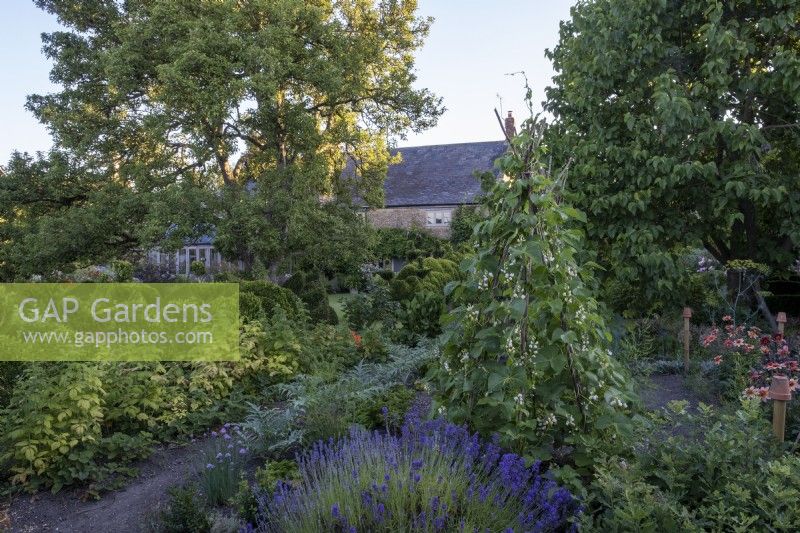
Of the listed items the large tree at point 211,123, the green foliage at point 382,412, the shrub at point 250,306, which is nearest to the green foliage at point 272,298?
the shrub at point 250,306

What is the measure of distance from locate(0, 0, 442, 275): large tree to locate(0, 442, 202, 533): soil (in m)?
9.35

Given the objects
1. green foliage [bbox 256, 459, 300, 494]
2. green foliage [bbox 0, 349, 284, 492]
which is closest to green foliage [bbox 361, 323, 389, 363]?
green foliage [bbox 0, 349, 284, 492]

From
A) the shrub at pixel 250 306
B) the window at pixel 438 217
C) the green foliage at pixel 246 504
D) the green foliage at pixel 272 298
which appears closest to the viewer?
the green foliage at pixel 246 504

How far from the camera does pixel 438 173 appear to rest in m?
32.6

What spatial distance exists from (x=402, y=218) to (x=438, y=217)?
6.05 ft

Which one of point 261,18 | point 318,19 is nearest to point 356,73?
point 318,19

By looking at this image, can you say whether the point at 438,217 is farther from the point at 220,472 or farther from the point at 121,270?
the point at 220,472

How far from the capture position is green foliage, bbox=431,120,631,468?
2.85 meters

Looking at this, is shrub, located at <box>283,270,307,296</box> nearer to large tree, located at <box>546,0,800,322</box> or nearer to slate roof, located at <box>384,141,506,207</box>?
large tree, located at <box>546,0,800,322</box>

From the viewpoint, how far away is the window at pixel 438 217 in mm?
30766

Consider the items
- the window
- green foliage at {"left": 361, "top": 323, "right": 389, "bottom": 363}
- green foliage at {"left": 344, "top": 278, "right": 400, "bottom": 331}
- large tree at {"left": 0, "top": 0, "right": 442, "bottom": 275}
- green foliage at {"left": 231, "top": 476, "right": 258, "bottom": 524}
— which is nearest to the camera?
green foliage at {"left": 231, "top": 476, "right": 258, "bottom": 524}

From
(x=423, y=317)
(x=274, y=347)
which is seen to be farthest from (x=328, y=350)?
(x=423, y=317)

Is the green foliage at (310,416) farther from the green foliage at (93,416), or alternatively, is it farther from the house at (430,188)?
the house at (430,188)

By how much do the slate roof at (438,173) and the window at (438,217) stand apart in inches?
17.2
